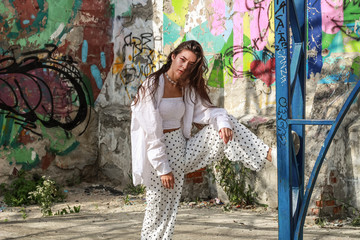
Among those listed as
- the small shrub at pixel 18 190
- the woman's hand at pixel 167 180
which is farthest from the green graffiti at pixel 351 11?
the small shrub at pixel 18 190

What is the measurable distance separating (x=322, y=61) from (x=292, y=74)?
6.15 ft

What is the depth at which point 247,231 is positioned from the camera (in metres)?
4.83

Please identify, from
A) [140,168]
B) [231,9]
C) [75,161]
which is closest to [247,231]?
[140,168]

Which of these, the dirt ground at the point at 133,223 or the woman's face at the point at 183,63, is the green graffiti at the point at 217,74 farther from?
the woman's face at the point at 183,63

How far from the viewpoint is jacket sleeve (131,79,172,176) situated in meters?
3.44

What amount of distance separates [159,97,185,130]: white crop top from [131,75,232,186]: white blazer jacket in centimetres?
4

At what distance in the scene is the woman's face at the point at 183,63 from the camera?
3518mm

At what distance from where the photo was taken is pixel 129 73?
7469mm

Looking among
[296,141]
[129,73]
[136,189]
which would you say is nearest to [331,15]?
[296,141]

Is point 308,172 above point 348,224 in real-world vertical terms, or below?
above

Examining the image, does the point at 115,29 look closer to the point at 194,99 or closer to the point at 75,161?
the point at 75,161

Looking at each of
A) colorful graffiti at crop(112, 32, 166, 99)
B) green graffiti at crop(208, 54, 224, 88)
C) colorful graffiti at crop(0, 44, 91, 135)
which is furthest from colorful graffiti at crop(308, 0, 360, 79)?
colorful graffiti at crop(0, 44, 91, 135)

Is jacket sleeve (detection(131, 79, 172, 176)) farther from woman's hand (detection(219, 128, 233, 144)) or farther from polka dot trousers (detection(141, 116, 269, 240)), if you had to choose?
woman's hand (detection(219, 128, 233, 144))

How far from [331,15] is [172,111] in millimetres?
2429
